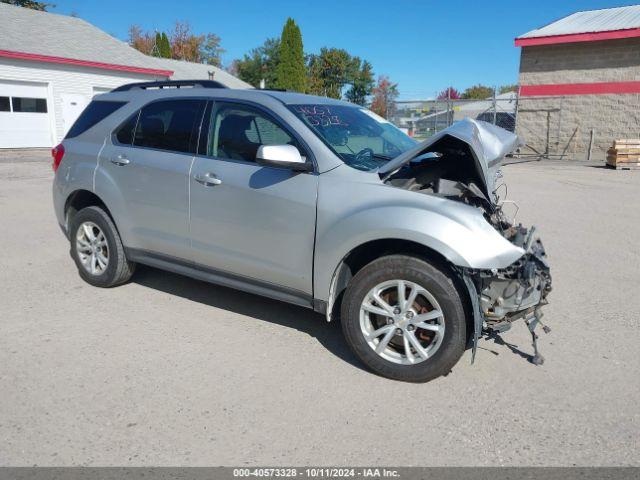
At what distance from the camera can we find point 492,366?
148 inches

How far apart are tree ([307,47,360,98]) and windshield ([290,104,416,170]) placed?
2146 inches

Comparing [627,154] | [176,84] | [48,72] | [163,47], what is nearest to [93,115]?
[176,84]

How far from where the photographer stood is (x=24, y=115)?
2098 cm

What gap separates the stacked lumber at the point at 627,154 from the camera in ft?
57.0

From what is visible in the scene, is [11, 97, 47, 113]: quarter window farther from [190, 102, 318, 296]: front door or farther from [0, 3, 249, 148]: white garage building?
[190, 102, 318, 296]: front door

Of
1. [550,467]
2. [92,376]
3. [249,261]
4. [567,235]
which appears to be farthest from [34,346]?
[567,235]

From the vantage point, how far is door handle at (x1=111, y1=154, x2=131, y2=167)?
4.75 meters

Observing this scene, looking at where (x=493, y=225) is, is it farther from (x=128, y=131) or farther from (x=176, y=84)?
(x=128, y=131)

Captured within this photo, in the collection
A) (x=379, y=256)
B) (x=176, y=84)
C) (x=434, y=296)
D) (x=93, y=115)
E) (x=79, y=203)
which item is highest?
(x=176, y=84)

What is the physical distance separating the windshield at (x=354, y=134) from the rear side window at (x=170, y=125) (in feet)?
2.99

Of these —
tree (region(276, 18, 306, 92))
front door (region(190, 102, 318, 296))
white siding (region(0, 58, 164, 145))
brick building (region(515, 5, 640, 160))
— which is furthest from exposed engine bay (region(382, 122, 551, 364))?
tree (region(276, 18, 306, 92))

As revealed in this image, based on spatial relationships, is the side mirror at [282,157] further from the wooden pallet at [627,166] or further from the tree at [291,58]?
the tree at [291,58]

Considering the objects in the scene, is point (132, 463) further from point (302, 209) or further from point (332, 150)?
point (332, 150)

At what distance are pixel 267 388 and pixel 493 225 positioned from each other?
1.89 meters
